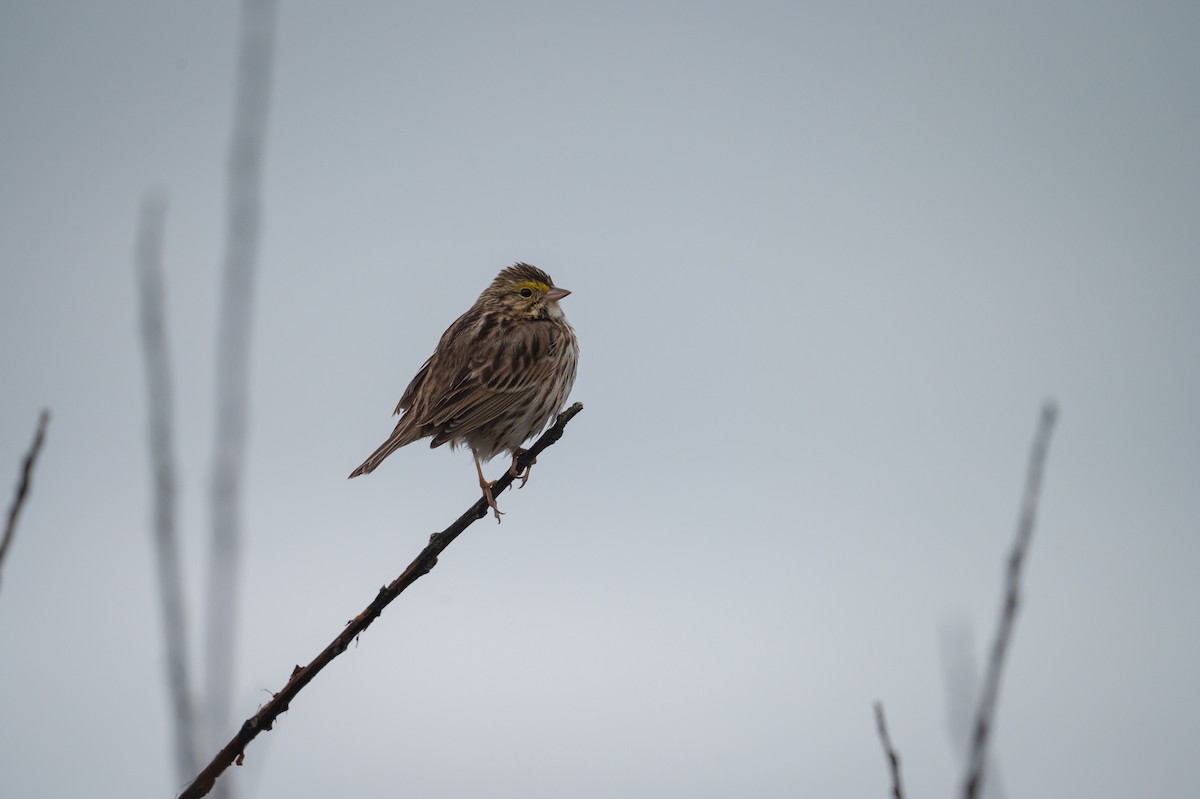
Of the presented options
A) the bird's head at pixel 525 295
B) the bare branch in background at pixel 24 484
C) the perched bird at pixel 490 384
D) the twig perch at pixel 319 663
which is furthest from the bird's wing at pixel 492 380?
the bare branch in background at pixel 24 484

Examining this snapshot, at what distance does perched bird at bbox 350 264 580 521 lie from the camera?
28.0 ft

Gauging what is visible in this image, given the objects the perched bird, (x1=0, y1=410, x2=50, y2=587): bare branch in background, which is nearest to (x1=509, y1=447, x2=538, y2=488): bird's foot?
the perched bird

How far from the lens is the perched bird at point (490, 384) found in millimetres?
8539

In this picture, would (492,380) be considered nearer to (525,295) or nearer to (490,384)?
(490,384)

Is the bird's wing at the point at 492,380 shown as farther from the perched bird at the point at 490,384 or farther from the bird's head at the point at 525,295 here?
the bird's head at the point at 525,295

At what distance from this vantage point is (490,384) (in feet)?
28.8

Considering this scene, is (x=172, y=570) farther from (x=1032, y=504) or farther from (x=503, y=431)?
(x=503, y=431)

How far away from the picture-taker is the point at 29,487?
8.28 feet

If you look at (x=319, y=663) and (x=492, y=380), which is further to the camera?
(x=492, y=380)

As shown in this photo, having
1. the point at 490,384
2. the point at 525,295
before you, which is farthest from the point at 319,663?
the point at 525,295

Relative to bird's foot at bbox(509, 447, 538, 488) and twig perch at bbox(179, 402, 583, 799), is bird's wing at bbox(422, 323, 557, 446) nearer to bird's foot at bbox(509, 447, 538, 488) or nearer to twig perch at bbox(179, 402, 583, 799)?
bird's foot at bbox(509, 447, 538, 488)

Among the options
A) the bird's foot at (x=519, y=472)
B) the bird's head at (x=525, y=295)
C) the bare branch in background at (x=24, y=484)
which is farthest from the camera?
the bird's head at (x=525, y=295)

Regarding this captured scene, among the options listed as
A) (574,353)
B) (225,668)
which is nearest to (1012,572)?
(225,668)

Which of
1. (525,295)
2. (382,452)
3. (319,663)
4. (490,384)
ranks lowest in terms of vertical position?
(319,663)
